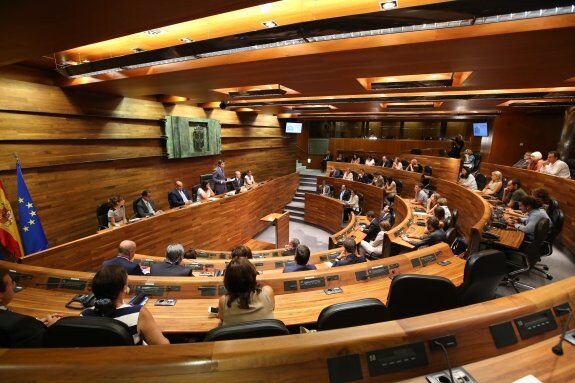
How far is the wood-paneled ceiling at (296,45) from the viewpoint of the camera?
201 cm

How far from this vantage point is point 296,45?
10.1 feet

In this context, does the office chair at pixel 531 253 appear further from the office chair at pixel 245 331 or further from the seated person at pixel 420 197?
the office chair at pixel 245 331

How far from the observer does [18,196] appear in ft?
13.8

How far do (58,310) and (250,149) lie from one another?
380 inches

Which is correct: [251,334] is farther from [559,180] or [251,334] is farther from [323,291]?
[559,180]

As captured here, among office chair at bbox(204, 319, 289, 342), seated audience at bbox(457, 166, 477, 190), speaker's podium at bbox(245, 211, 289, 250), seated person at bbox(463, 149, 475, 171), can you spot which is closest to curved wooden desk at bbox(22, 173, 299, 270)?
speaker's podium at bbox(245, 211, 289, 250)

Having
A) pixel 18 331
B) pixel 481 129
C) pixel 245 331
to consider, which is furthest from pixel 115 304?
pixel 481 129

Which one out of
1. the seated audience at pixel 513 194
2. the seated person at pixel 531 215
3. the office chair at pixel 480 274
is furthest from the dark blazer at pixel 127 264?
the seated audience at pixel 513 194

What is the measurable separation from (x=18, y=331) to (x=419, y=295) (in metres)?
2.41

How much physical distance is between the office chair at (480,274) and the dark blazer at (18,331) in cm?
283

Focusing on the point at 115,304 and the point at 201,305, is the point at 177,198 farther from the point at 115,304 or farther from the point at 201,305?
the point at 115,304

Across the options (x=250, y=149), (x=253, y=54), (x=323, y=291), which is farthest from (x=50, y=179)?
(x=250, y=149)

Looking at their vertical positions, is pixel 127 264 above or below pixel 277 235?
above

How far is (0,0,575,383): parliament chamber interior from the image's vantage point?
100 cm
